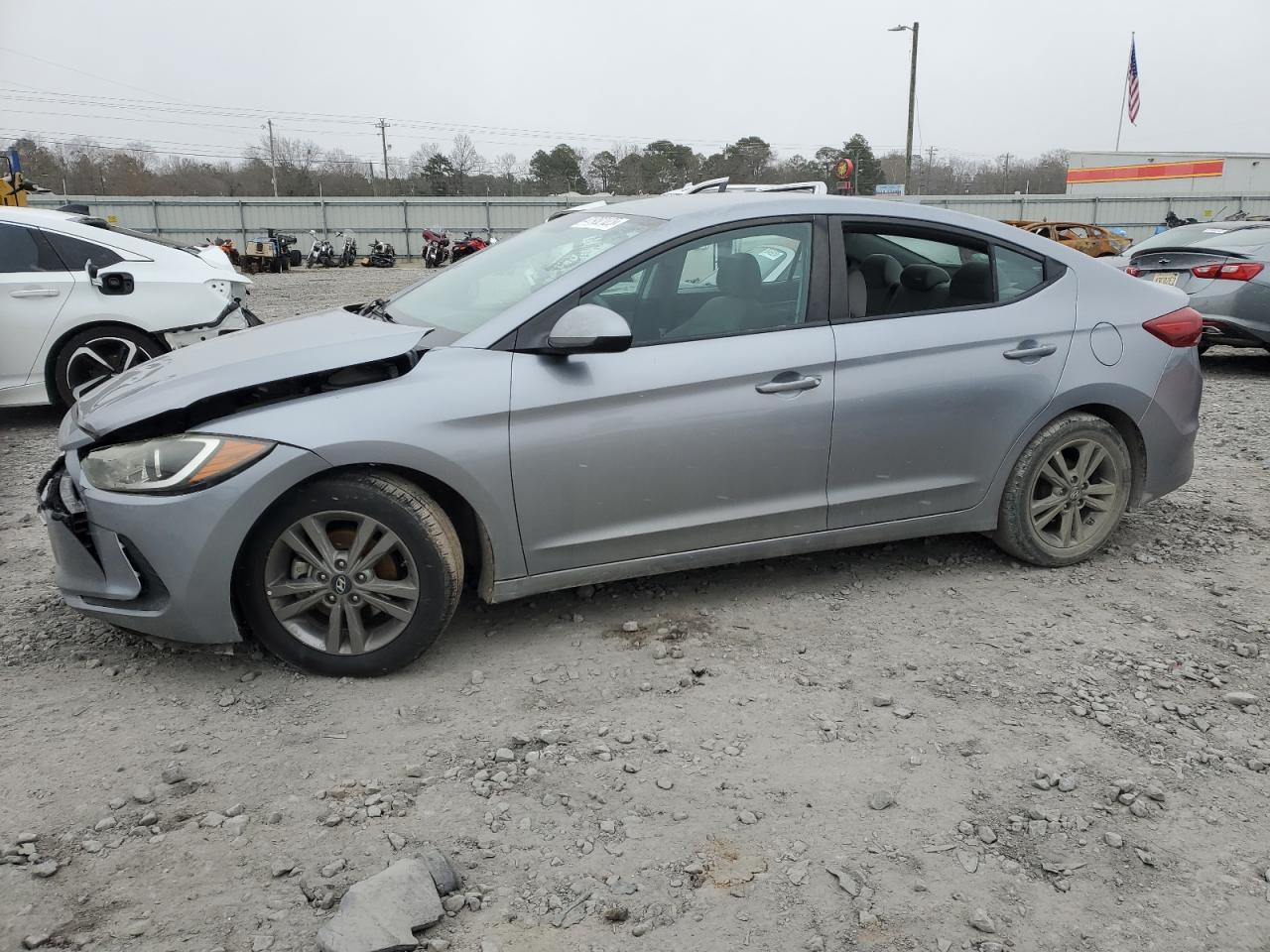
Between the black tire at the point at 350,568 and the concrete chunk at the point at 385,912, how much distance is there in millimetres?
1074

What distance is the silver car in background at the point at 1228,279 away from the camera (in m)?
8.69

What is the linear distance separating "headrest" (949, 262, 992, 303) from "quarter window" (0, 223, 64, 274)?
632 centimetres

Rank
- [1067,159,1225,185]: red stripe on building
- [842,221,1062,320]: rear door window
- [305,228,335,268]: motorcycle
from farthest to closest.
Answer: [1067,159,1225,185]: red stripe on building
[305,228,335,268]: motorcycle
[842,221,1062,320]: rear door window

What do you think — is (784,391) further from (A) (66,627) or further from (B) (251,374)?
(A) (66,627)

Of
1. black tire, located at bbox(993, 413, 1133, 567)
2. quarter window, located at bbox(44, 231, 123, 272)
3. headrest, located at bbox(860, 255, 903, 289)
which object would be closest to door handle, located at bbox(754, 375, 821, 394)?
headrest, located at bbox(860, 255, 903, 289)

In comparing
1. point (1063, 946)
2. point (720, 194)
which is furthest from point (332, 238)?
point (1063, 946)

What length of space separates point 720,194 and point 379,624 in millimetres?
2273

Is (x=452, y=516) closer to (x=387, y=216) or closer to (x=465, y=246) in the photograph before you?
(x=465, y=246)

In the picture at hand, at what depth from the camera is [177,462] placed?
125 inches

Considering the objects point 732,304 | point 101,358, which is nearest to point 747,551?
point 732,304

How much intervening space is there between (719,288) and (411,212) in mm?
36603

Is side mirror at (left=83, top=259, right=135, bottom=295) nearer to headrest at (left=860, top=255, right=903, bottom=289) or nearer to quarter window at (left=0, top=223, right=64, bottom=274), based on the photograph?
quarter window at (left=0, top=223, right=64, bottom=274)

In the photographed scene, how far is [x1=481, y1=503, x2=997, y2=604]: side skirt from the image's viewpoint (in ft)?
11.7

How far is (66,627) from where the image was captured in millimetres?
3828
